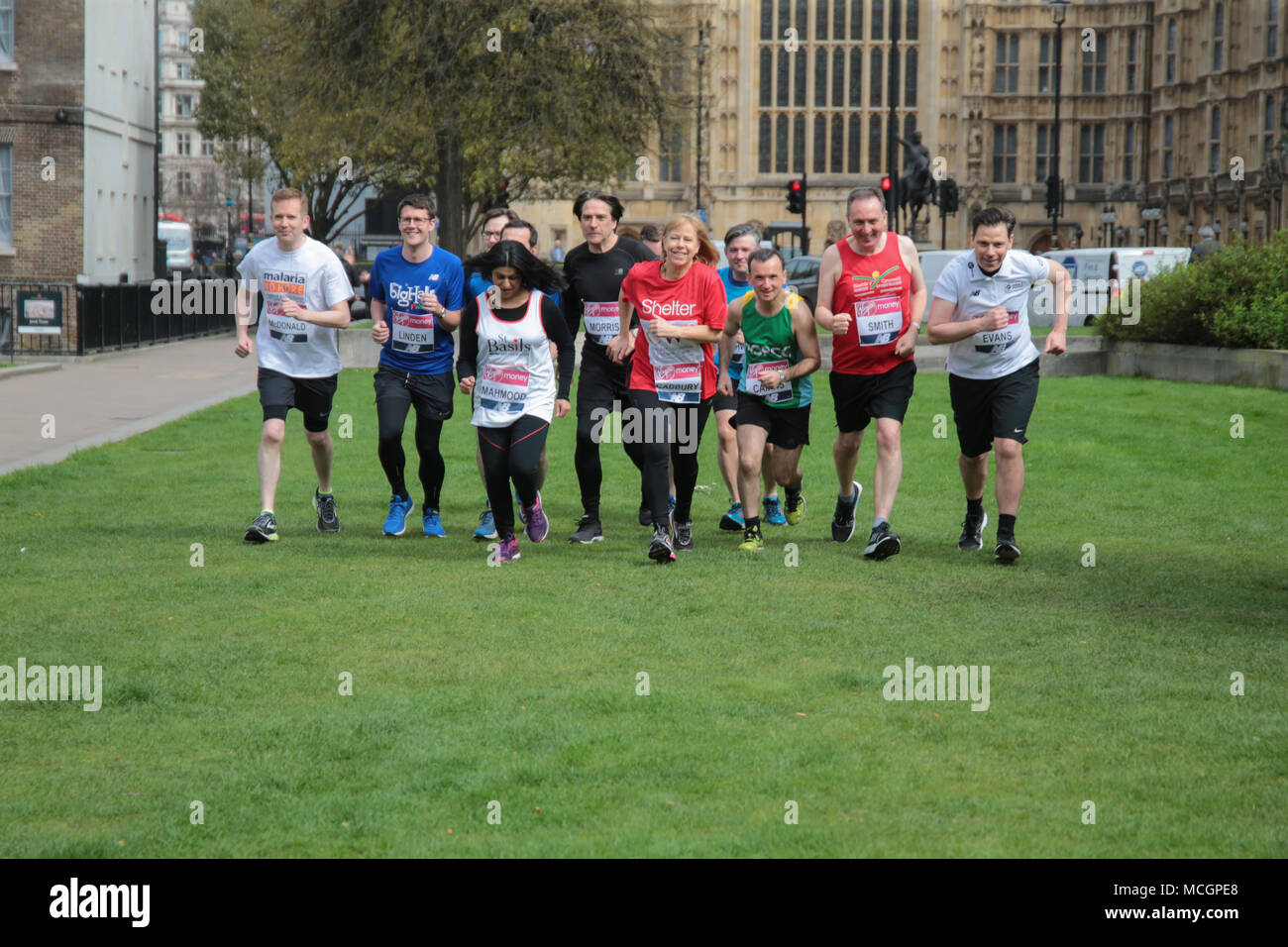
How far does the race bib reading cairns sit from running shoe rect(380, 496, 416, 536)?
1979mm

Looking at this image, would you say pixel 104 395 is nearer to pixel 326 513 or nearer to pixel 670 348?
pixel 326 513

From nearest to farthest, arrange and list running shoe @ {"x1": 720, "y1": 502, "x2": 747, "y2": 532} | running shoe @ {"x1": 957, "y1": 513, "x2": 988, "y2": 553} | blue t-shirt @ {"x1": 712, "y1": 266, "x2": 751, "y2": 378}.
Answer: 1. running shoe @ {"x1": 957, "y1": 513, "x2": 988, "y2": 553}
2. blue t-shirt @ {"x1": 712, "y1": 266, "x2": 751, "y2": 378}
3. running shoe @ {"x1": 720, "y1": 502, "x2": 747, "y2": 532}

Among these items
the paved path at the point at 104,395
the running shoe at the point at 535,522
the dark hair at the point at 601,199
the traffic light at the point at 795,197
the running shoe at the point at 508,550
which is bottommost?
the running shoe at the point at 508,550

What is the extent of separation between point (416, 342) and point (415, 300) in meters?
0.28

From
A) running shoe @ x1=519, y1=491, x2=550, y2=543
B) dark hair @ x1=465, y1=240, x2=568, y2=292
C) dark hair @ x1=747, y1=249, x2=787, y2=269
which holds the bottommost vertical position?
running shoe @ x1=519, y1=491, x2=550, y2=543

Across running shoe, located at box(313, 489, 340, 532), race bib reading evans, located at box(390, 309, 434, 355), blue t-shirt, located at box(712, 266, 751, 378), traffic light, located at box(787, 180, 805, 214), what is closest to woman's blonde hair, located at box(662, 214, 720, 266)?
blue t-shirt, located at box(712, 266, 751, 378)

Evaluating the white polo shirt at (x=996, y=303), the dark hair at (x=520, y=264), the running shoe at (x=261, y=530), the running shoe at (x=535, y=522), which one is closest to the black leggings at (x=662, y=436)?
the running shoe at (x=535, y=522)

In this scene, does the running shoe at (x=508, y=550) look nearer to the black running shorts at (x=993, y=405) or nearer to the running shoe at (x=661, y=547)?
the running shoe at (x=661, y=547)

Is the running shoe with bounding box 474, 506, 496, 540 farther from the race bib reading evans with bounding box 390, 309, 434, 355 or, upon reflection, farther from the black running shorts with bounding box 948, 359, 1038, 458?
the black running shorts with bounding box 948, 359, 1038, 458

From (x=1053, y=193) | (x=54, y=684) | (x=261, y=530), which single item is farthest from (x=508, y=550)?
(x=1053, y=193)

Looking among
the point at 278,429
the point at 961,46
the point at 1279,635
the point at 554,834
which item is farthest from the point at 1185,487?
the point at 961,46

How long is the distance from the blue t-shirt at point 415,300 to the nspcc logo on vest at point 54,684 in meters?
4.12

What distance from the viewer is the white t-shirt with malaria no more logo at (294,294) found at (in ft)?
34.2

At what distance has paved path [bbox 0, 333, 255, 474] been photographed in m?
15.9
